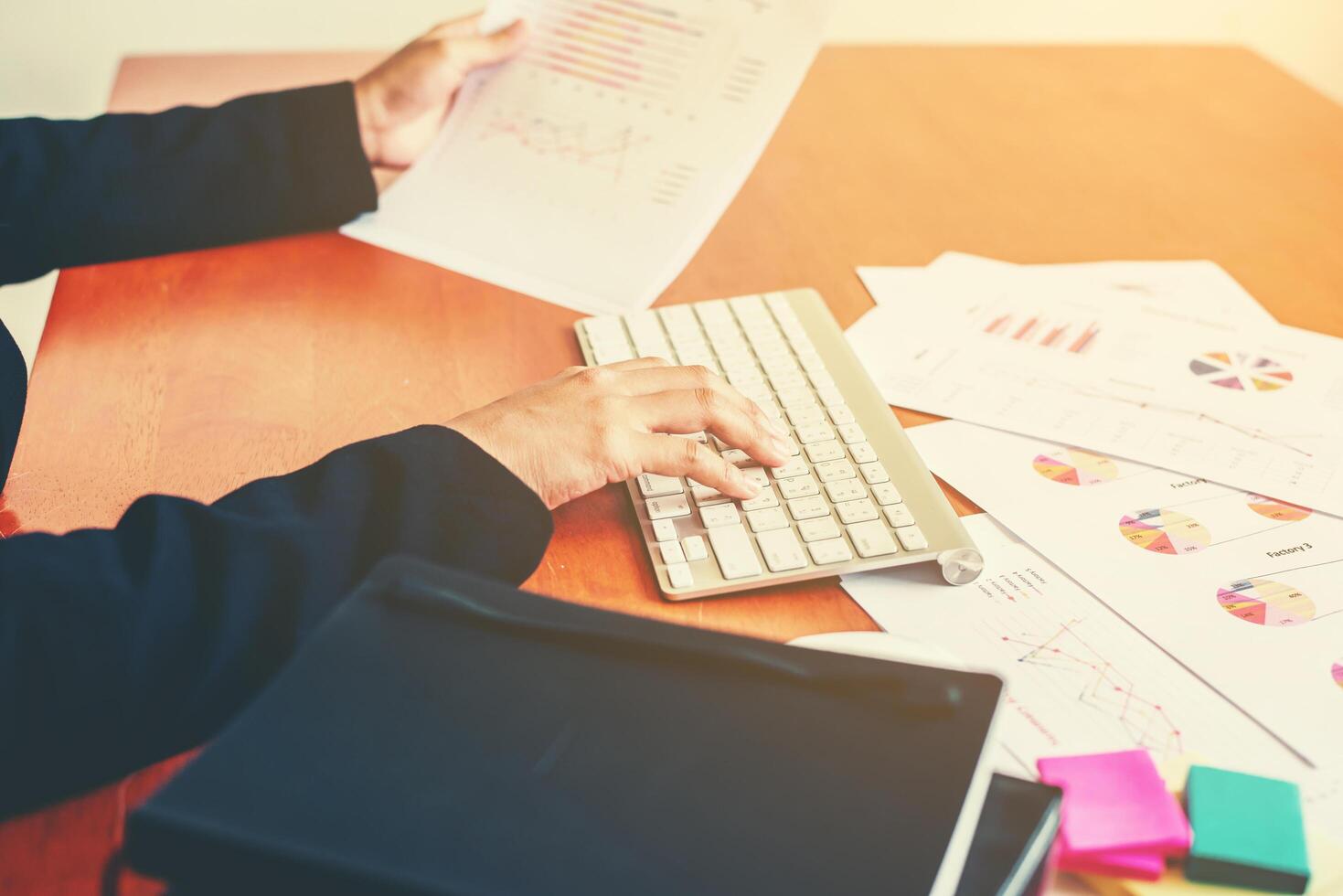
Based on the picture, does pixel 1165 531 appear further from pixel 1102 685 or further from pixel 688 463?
pixel 688 463

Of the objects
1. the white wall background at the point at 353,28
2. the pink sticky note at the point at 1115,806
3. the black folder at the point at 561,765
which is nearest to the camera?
the black folder at the point at 561,765

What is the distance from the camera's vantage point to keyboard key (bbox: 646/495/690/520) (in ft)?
2.21

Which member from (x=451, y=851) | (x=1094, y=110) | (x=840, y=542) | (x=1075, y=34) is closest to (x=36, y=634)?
(x=451, y=851)

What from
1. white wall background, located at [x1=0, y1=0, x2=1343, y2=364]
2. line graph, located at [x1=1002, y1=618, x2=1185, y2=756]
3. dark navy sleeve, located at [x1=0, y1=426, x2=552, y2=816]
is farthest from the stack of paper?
white wall background, located at [x1=0, y1=0, x2=1343, y2=364]

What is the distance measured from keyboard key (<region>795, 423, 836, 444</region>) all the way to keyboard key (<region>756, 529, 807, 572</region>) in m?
0.10

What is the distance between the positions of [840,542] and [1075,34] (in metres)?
1.70

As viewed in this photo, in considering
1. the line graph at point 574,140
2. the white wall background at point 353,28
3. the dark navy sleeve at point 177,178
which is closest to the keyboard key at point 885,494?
the line graph at point 574,140

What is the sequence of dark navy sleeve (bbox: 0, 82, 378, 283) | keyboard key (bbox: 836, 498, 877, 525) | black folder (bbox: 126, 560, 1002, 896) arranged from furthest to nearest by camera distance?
dark navy sleeve (bbox: 0, 82, 378, 283) < keyboard key (bbox: 836, 498, 877, 525) < black folder (bbox: 126, 560, 1002, 896)

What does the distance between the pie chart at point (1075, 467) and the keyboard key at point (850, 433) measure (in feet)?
0.40

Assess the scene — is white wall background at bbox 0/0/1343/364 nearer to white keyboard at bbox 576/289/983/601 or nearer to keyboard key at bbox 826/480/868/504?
white keyboard at bbox 576/289/983/601

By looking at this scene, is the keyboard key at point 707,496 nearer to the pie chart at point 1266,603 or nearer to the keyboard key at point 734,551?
the keyboard key at point 734,551

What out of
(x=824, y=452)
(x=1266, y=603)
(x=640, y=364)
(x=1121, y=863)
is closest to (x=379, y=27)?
(x=640, y=364)

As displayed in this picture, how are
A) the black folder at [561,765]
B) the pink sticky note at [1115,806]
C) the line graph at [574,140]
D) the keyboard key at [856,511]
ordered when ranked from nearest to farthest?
1. the black folder at [561,765]
2. the pink sticky note at [1115,806]
3. the keyboard key at [856,511]
4. the line graph at [574,140]

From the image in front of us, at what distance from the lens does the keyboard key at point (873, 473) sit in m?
0.70
